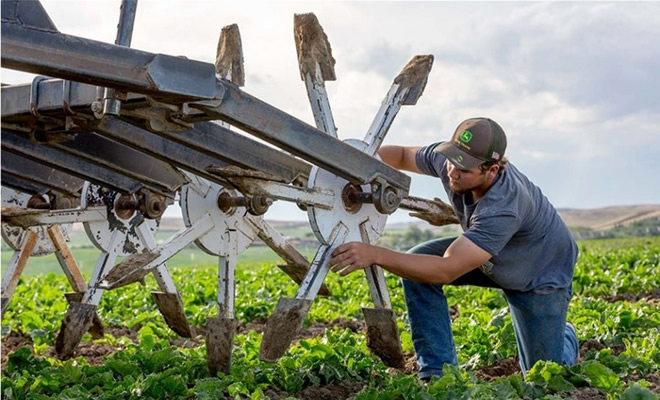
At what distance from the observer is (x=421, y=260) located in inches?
204

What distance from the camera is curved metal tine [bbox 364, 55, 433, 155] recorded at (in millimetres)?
5766

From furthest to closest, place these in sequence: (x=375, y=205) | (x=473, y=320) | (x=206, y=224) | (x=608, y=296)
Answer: (x=608, y=296) < (x=473, y=320) < (x=206, y=224) < (x=375, y=205)

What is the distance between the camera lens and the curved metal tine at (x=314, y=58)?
5586 mm

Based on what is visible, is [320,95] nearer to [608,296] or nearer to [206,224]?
[206,224]

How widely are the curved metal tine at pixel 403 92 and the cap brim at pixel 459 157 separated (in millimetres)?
601

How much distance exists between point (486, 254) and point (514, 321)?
899 millimetres

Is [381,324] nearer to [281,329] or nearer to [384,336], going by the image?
[384,336]

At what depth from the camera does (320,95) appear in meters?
5.62

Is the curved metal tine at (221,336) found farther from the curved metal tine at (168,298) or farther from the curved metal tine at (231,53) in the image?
the curved metal tine at (231,53)

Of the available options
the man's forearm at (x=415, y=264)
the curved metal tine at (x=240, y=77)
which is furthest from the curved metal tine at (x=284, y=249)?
the man's forearm at (x=415, y=264)

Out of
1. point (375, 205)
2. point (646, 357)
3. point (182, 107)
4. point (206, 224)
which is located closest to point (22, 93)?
point (182, 107)

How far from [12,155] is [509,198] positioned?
393cm

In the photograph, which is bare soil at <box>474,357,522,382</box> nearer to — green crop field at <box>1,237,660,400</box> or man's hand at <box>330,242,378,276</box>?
green crop field at <box>1,237,660,400</box>

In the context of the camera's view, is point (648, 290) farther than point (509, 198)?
Yes
